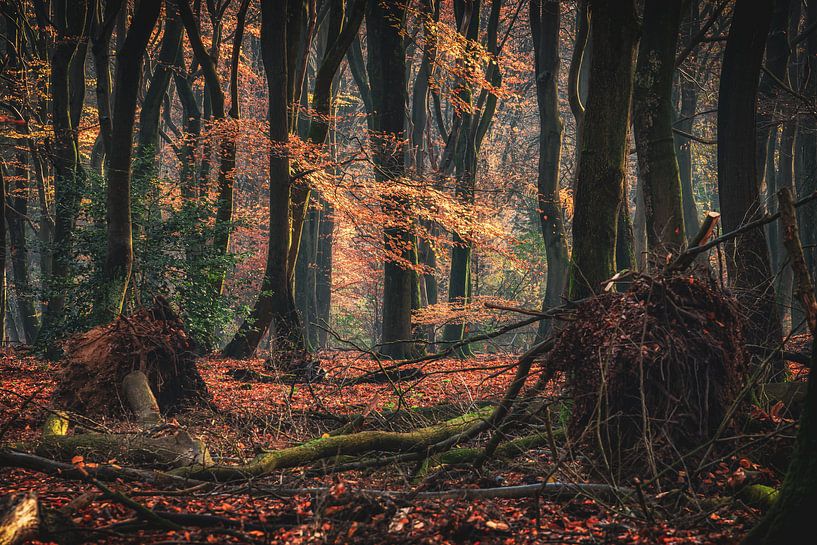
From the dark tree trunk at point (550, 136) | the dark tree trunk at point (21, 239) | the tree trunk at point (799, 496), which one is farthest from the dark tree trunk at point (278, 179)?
the tree trunk at point (799, 496)

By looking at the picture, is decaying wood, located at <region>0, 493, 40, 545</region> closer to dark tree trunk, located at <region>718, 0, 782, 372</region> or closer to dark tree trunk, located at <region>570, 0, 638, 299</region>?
dark tree trunk, located at <region>570, 0, 638, 299</region>

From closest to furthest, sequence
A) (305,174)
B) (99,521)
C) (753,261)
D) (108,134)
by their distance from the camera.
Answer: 1. (99,521)
2. (753,261)
3. (305,174)
4. (108,134)

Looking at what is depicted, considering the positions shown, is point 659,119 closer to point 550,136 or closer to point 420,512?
point 420,512

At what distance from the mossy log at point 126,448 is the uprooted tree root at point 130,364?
167cm

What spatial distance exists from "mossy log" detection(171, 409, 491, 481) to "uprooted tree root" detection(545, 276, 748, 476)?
1121mm

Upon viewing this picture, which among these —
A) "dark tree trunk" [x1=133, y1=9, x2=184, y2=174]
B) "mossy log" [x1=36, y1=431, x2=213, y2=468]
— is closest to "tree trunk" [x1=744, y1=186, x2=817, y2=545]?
"mossy log" [x1=36, y1=431, x2=213, y2=468]

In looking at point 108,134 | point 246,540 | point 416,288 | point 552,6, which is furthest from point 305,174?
point 246,540

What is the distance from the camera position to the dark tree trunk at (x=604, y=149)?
664 cm

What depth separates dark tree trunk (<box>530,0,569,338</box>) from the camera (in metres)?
16.9

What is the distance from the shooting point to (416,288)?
15.8 metres

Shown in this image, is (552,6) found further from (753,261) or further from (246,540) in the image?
(246,540)

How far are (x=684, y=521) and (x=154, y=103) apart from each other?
16139 mm

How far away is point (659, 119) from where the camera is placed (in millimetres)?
8445

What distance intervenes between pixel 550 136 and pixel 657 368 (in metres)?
13.5
